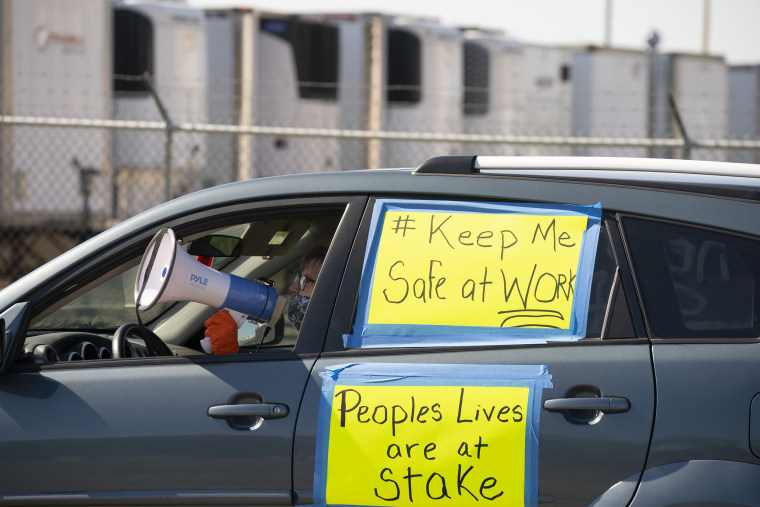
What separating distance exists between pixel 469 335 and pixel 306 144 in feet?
40.4

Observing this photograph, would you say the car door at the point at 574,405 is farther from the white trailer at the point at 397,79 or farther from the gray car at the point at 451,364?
the white trailer at the point at 397,79

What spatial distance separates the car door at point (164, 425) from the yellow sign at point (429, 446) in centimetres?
15

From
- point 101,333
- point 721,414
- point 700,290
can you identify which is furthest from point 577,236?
point 101,333

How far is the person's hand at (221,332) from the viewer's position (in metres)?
2.77

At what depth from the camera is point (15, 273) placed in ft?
33.4

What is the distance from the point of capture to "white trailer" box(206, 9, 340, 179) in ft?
43.2

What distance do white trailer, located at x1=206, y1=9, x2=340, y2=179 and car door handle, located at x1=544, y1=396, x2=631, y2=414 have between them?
10827 mm

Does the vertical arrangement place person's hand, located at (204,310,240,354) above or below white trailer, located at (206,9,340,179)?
below

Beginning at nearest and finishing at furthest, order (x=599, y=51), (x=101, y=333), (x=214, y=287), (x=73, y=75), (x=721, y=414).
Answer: (x=721, y=414) → (x=214, y=287) → (x=101, y=333) → (x=73, y=75) → (x=599, y=51)

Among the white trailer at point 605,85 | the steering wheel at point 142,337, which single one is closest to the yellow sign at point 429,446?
the steering wheel at point 142,337

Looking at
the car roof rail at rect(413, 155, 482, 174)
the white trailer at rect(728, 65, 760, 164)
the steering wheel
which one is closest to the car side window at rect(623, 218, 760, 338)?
the car roof rail at rect(413, 155, 482, 174)

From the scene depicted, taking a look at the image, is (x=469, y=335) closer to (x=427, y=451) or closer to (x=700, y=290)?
(x=427, y=451)

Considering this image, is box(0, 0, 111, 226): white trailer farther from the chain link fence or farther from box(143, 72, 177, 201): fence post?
box(143, 72, 177, 201): fence post

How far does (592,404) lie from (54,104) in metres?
10.2
